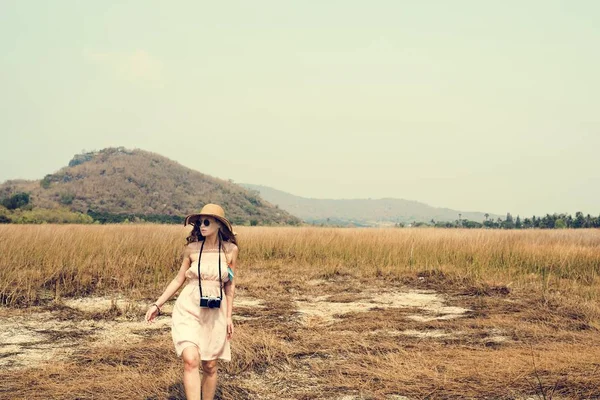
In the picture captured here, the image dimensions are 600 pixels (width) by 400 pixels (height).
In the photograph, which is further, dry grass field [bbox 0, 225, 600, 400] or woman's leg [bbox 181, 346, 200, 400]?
dry grass field [bbox 0, 225, 600, 400]

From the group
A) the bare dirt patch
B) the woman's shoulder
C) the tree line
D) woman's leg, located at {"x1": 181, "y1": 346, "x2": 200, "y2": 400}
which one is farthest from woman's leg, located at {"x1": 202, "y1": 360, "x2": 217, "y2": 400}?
the tree line

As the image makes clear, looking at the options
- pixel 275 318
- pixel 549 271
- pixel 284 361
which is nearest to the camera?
pixel 284 361

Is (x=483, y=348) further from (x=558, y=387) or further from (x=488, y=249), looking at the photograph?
(x=488, y=249)

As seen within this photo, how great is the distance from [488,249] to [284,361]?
988 cm

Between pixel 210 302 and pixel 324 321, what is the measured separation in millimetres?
3881

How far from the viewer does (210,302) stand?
3785 mm

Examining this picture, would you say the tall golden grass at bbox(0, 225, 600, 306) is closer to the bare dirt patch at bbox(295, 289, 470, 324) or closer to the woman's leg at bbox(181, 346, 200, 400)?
the bare dirt patch at bbox(295, 289, 470, 324)

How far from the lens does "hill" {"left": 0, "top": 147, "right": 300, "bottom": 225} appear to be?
251 feet

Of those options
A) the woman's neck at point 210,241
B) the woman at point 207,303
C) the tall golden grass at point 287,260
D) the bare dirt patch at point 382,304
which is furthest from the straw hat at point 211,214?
the tall golden grass at point 287,260

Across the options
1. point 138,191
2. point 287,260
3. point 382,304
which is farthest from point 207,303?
point 138,191

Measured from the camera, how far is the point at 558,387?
14.7 ft

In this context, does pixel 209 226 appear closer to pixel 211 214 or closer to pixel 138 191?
pixel 211 214

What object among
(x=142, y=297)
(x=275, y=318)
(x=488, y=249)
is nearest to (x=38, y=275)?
(x=142, y=297)

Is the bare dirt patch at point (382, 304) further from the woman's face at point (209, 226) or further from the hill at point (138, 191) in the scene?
the hill at point (138, 191)
